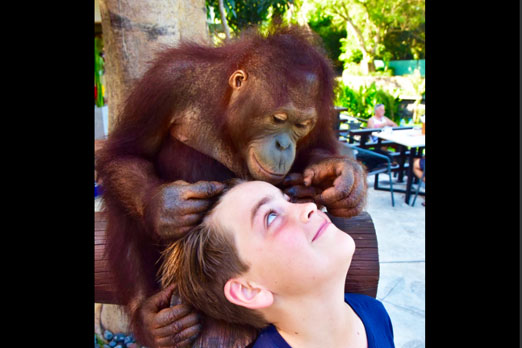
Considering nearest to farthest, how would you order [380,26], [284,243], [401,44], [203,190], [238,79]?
[284,243] < [203,190] < [238,79] < [380,26] < [401,44]

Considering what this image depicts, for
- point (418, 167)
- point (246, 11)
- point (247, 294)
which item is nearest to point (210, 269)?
point (247, 294)

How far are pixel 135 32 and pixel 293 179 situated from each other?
2.66 ft

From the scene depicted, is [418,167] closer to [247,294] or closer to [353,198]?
[353,198]

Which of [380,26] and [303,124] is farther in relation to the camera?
[380,26]

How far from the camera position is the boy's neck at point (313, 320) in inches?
37.9

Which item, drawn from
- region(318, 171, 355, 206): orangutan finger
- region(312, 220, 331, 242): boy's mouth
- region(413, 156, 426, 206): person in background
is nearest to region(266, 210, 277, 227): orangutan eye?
region(312, 220, 331, 242): boy's mouth

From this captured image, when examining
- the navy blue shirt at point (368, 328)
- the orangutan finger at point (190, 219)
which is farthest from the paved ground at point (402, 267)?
the orangutan finger at point (190, 219)

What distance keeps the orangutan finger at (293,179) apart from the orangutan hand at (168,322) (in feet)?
1.42

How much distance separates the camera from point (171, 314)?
1180mm

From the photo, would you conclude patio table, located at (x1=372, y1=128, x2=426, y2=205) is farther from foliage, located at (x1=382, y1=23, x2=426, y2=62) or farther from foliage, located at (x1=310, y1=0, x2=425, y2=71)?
foliage, located at (x1=382, y1=23, x2=426, y2=62)

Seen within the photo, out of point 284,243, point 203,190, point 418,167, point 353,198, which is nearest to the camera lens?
point 284,243

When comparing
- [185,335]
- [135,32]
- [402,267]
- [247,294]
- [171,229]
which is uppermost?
[135,32]
